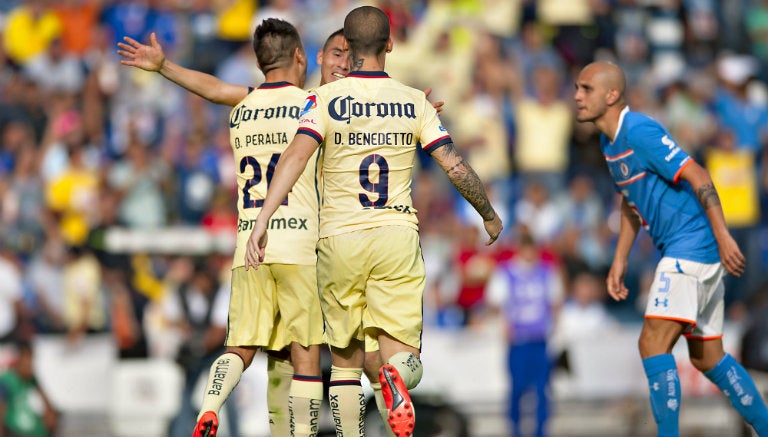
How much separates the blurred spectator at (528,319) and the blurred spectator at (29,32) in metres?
8.49

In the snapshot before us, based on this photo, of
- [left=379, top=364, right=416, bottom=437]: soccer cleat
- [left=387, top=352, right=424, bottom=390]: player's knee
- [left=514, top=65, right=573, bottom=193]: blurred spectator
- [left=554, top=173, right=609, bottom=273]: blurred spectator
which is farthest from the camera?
[left=514, top=65, right=573, bottom=193]: blurred spectator

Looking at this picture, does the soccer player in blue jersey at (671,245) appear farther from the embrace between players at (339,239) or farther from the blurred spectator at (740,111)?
the blurred spectator at (740,111)

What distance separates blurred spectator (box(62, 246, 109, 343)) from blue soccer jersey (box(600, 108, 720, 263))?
8.29 meters

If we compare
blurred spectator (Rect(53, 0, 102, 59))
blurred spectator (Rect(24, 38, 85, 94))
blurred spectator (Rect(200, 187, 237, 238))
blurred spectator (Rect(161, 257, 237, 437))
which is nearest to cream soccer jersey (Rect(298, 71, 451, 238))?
blurred spectator (Rect(161, 257, 237, 437))

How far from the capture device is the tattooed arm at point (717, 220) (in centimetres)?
867

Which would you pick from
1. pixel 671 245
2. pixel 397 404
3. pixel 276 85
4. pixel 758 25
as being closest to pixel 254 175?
pixel 276 85

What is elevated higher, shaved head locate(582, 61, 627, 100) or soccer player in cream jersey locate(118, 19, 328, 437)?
shaved head locate(582, 61, 627, 100)

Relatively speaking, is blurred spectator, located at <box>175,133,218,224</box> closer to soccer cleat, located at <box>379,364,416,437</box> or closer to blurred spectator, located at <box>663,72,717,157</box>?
blurred spectator, located at <box>663,72,717,157</box>

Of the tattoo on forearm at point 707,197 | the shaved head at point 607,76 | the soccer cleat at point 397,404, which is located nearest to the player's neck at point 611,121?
the shaved head at point 607,76

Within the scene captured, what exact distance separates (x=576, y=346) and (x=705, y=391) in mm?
1749

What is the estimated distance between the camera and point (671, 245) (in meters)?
9.21

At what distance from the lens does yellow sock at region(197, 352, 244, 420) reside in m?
8.29

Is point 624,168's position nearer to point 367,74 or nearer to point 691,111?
point 367,74

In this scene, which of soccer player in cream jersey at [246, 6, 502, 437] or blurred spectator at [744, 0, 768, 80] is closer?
soccer player in cream jersey at [246, 6, 502, 437]
